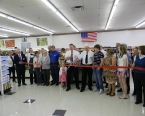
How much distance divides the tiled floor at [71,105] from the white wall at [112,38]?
9865 millimetres

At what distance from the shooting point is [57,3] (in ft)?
18.6

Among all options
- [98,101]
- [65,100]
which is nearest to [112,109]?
[98,101]

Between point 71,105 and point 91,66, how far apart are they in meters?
1.47

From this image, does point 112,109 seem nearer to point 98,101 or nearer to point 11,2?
point 98,101

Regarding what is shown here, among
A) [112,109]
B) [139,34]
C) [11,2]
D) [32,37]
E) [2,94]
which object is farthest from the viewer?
[32,37]

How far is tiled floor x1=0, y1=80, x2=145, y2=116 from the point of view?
9.80ft

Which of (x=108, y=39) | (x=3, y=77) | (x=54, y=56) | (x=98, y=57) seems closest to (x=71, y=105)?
(x=98, y=57)

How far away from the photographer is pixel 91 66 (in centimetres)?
433

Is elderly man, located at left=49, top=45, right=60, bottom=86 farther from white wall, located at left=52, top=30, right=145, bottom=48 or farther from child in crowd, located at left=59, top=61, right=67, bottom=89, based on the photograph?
white wall, located at left=52, top=30, right=145, bottom=48

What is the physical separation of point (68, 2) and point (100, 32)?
27.4ft

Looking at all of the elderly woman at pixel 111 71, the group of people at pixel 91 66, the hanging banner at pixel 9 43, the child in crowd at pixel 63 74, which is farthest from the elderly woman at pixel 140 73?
the hanging banner at pixel 9 43

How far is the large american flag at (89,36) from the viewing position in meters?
13.4

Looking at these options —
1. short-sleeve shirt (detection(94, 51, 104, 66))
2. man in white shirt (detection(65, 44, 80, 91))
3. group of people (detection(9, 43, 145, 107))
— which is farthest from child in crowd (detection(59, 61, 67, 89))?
short-sleeve shirt (detection(94, 51, 104, 66))

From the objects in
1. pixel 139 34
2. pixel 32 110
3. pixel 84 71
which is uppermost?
pixel 139 34
